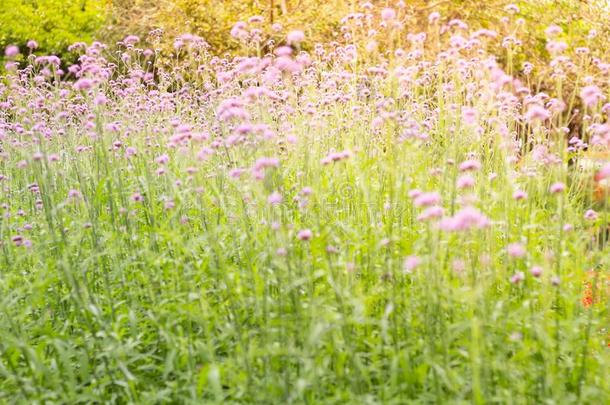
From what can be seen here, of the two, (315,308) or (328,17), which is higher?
(315,308)

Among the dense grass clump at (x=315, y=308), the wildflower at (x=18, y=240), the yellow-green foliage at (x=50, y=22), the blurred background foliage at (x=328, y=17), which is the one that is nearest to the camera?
the dense grass clump at (x=315, y=308)

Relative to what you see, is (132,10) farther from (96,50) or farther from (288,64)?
(288,64)

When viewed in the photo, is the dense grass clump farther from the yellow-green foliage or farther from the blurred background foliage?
the yellow-green foliage

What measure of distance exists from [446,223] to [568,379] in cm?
110

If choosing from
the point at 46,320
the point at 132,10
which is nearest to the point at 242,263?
the point at 46,320

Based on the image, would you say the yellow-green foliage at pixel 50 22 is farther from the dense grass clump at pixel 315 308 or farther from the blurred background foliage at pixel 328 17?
the dense grass clump at pixel 315 308

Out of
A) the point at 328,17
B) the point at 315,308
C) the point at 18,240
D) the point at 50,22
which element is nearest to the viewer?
the point at 315,308

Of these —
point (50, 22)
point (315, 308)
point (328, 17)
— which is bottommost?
point (50, 22)

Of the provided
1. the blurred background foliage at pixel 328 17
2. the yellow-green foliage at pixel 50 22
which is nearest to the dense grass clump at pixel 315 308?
the blurred background foliage at pixel 328 17

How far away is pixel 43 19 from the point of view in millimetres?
16938

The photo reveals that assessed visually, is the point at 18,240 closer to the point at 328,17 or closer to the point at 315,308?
the point at 315,308

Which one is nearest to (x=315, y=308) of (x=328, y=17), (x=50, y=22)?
(x=328, y=17)

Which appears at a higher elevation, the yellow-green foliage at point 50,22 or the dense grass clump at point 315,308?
the dense grass clump at point 315,308

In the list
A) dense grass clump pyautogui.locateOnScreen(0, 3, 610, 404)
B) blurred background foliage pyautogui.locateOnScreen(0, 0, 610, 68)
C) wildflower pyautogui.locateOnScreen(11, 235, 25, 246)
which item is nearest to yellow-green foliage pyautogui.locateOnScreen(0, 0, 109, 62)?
blurred background foliage pyautogui.locateOnScreen(0, 0, 610, 68)
